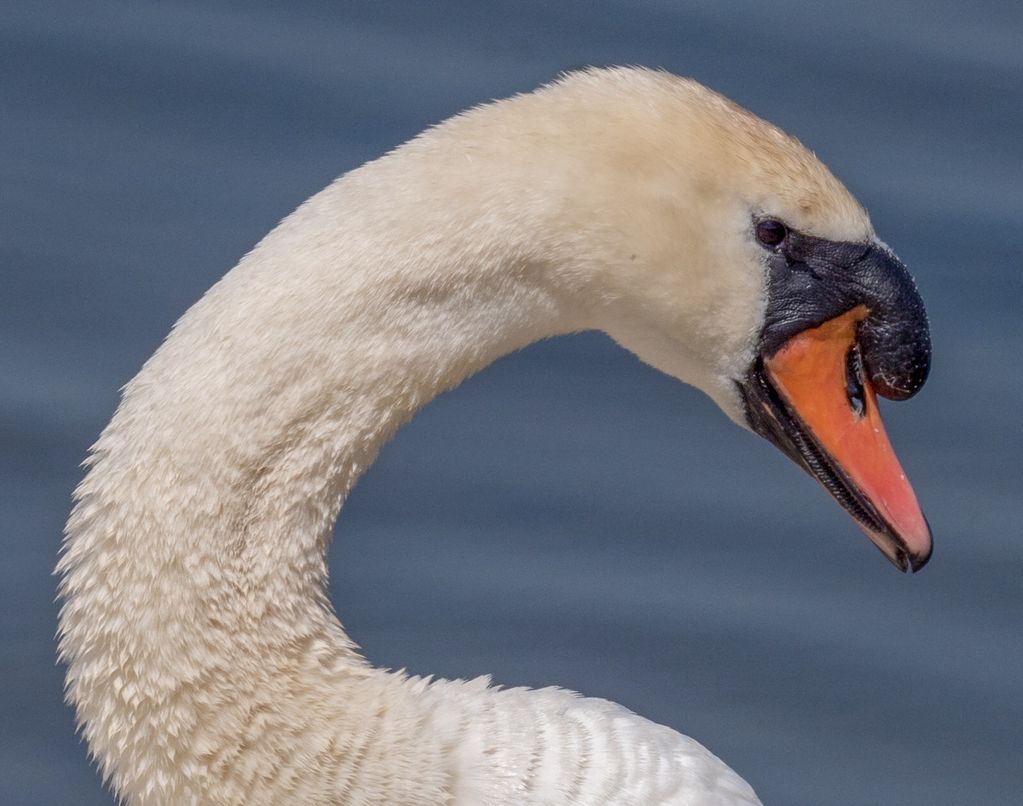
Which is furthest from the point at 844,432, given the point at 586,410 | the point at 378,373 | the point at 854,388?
the point at 586,410

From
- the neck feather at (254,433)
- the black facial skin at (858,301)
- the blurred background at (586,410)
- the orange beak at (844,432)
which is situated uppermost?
the blurred background at (586,410)

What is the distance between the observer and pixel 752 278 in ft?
12.4

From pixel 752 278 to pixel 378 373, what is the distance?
0.71 metres

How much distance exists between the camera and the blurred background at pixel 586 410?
19.0 feet

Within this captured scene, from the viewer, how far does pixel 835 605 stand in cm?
594

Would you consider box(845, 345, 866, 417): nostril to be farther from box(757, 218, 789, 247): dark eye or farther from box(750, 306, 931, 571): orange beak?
box(757, 218, 789, 247): dark eye

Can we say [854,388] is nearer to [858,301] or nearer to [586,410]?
[858,301]

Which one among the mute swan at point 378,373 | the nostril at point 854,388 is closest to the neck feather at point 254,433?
the mute swan at point 378,373

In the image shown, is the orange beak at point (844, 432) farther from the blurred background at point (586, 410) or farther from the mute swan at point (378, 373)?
the blurred background at point (586, 410)

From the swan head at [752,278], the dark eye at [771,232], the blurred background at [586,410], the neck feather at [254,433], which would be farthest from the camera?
the blurred background at [586,410]

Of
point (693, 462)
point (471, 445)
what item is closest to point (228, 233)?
point (471, 445)

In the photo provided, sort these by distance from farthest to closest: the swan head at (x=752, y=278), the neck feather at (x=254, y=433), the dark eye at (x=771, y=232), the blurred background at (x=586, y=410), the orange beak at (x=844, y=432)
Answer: the blurred background at (x=586, y=410)
the orange beak at (x=844, y=432)
the dark eye at (x=771, y=232)
the swan head at (x=752, y=278)
the neck feather at (x=254, y=433)

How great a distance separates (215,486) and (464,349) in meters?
0.48

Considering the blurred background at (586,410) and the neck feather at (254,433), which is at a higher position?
the blurred background at (586,410)
